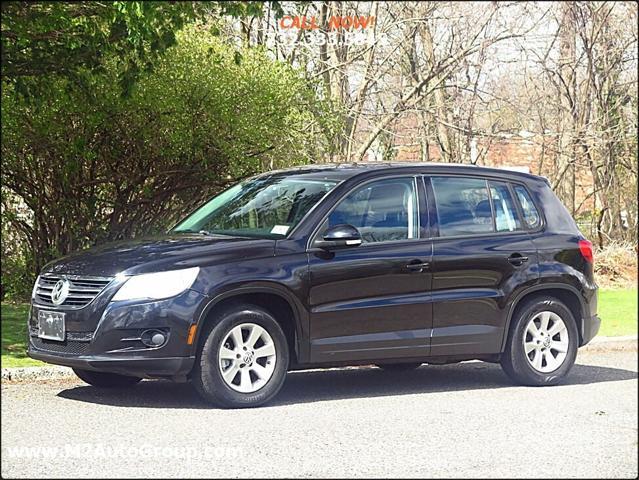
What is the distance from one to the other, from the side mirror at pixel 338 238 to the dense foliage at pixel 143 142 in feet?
20.9

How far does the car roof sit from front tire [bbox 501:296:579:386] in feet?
4.14

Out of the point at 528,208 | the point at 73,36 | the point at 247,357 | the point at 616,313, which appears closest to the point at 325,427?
the point at 247,357

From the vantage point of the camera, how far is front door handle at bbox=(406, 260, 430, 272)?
9758 millimetres

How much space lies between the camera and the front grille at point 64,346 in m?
8.80

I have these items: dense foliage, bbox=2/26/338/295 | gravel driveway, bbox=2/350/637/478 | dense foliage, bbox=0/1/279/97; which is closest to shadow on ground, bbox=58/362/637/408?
gravel driveway, bbox=2/350/637/478

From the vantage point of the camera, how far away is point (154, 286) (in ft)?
28.6

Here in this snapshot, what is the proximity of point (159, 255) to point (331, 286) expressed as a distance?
4.50 ft

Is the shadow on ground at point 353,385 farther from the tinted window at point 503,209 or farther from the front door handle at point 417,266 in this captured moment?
the tinted window at point 503,209

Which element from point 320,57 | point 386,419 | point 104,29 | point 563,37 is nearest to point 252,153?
point 104,29

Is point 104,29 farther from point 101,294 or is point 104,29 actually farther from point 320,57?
point 320,57

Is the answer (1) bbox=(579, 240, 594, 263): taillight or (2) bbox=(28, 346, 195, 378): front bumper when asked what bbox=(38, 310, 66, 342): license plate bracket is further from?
(1) bbox=(579, 240, 594, 263): taillight

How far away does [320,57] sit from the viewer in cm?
2391

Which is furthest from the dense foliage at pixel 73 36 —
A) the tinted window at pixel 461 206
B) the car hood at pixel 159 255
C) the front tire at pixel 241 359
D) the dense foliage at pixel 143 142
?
the front tire at pixel 241 359

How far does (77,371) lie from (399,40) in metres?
15.6
